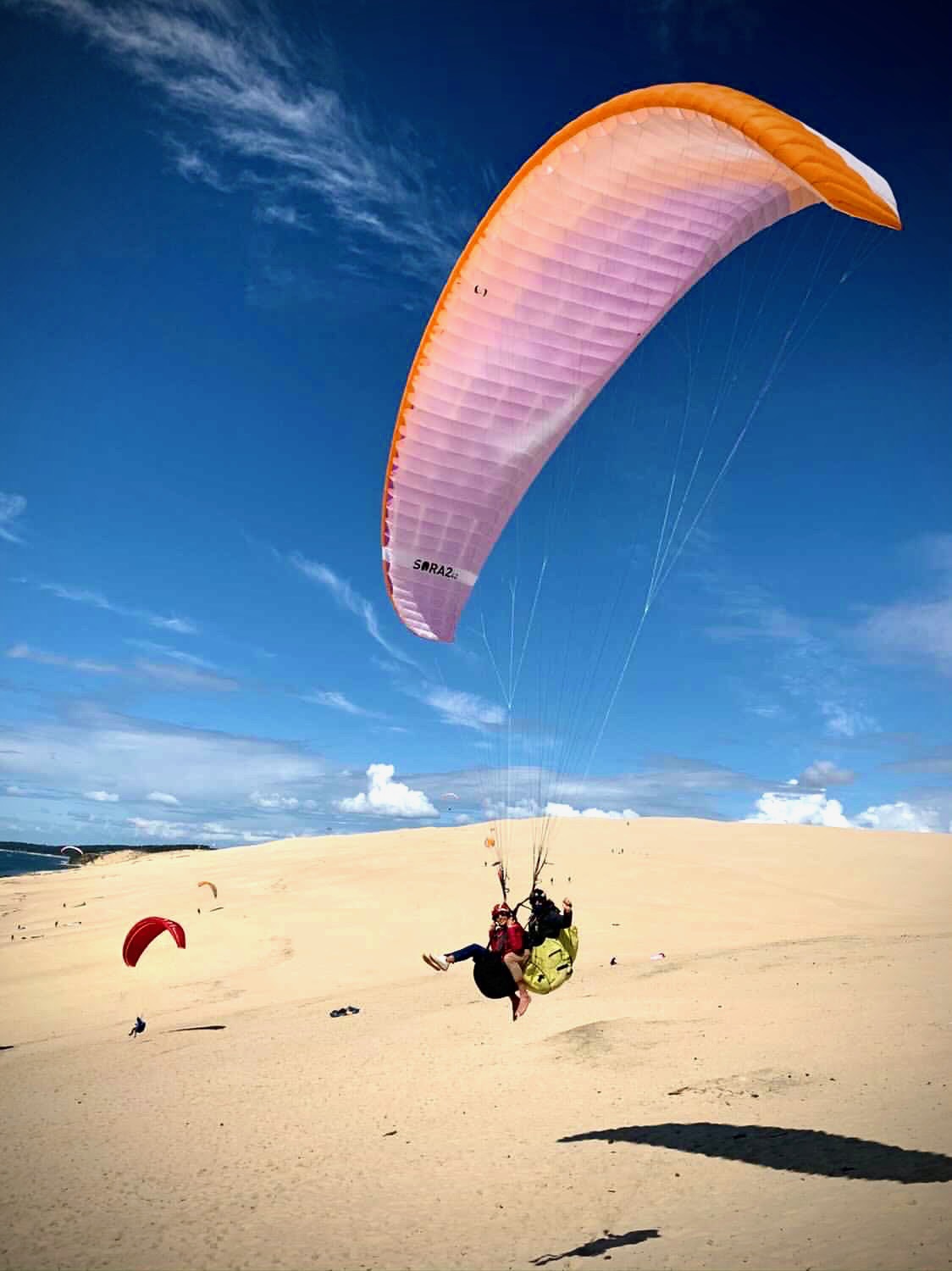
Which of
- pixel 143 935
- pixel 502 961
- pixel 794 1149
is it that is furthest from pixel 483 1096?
pixel 143 935

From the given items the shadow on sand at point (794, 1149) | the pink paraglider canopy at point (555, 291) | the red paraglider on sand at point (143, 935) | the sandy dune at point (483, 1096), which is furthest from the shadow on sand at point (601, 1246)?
the red paraglider on sand at point (143, 935)

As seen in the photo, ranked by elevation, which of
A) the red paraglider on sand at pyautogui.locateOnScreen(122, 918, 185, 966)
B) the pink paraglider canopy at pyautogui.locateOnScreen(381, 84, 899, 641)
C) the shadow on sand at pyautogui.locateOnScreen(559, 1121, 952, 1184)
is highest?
the pink paraglider canopy at pyautogui.locateOnScreen(381, 84, 899, 641)

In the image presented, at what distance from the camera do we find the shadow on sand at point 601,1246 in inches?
254

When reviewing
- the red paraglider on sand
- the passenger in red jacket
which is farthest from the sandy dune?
the passenger in red jacket

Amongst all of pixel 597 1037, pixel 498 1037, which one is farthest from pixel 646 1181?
pixel 498 1037

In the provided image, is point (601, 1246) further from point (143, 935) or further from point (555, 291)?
point (143, 935)

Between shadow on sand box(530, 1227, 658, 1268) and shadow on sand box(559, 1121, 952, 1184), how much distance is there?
5.45 ft

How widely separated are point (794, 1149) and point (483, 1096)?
4122 mm

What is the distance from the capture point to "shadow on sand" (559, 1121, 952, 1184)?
22.9 ft

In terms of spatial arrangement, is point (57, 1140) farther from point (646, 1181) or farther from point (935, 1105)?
point (935, 1105)

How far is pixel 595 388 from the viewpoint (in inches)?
378

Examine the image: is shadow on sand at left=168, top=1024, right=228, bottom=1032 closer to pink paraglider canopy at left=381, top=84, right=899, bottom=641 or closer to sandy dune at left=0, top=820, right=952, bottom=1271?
sandy dune at left=0, top=820, right=952, bottom=1271

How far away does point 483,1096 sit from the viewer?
10781 mm

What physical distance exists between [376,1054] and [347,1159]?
12.1 ft
